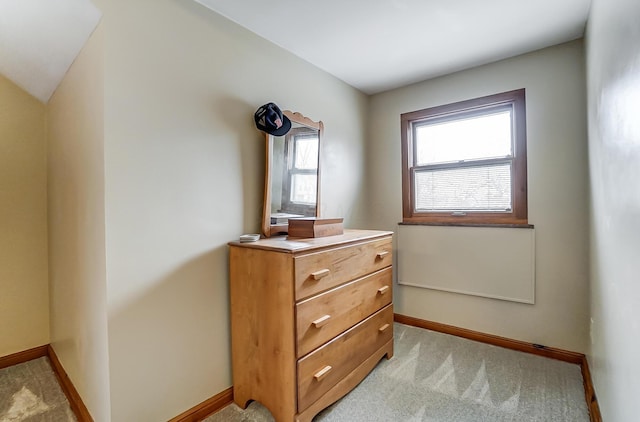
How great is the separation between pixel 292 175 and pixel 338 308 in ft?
3.20

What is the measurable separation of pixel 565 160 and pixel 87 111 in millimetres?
3003

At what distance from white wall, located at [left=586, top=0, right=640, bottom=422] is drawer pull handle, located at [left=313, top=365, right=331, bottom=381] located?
1192 millimetres

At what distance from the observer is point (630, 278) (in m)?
1.00

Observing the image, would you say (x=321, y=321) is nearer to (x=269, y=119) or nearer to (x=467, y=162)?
(x=269, y=119)

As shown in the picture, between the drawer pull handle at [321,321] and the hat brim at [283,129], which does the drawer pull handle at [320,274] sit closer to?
the drawer pull handle at [321,321]

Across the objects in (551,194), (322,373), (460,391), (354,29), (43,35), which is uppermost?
(354,29)

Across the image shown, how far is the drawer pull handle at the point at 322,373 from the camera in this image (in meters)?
1.55

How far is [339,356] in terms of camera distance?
5.66 ft

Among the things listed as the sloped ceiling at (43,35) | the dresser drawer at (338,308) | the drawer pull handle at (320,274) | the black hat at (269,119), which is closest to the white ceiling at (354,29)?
the sloped ceiling at (43,35)

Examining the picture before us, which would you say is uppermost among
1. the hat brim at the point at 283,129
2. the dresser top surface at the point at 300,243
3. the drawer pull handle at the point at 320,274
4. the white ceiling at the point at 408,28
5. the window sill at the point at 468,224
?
the white ceiling at the point at 408,28

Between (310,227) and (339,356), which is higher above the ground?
(310,227)

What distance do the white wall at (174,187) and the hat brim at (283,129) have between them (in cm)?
10

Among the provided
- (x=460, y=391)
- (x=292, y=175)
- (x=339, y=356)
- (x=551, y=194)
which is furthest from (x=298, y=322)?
(x=551, y=194)

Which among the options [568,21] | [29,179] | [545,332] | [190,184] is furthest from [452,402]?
[29,179]
